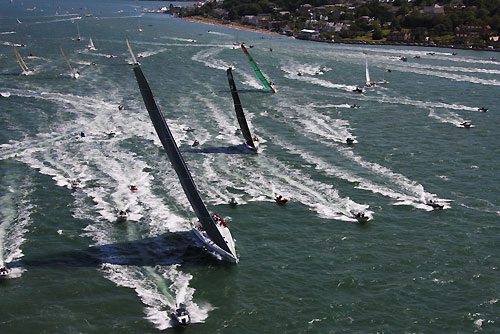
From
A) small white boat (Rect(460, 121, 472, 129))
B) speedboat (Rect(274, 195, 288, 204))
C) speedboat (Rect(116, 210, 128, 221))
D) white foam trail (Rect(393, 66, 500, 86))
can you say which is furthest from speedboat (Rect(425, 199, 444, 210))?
white foam trail (Rect(393, 66, 500, 86))

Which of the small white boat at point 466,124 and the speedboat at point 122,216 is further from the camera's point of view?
the small white boat at point 466,124

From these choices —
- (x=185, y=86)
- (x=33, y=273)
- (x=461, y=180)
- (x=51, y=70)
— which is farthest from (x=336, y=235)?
(x=51, y=70)

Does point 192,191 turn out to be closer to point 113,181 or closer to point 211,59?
point 113,181

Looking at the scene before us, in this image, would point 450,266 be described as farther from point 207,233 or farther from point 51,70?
point 51,70

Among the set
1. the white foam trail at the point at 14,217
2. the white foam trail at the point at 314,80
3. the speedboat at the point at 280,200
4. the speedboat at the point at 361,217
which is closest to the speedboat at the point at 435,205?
the speedboat at the point at 361,217

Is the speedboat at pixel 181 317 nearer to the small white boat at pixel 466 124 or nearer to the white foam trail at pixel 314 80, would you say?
the small white boat at pixel 466 124

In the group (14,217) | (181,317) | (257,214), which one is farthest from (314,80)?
(181,317)
